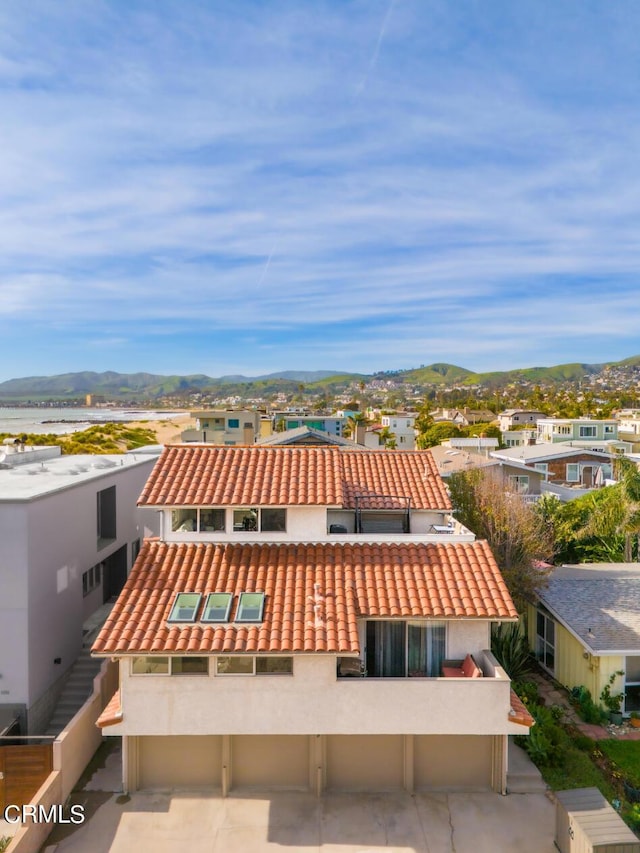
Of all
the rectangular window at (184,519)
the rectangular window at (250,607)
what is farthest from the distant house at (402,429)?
the rectangular window at (250,607)

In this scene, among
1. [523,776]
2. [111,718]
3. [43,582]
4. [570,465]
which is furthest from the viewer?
[570,465]

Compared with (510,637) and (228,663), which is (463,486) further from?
(228,663)

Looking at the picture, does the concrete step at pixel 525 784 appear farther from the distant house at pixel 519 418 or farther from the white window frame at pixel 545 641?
the distant house at pixel 519 418

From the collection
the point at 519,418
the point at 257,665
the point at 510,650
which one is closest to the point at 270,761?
the point at 257,665

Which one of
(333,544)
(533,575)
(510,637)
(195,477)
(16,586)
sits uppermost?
(195,477)

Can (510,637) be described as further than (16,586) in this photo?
Yes

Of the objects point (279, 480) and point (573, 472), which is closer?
point (279, 480)

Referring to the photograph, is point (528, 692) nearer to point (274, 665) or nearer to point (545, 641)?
point (545, 641)

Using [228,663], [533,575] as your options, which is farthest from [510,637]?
[228,663]
